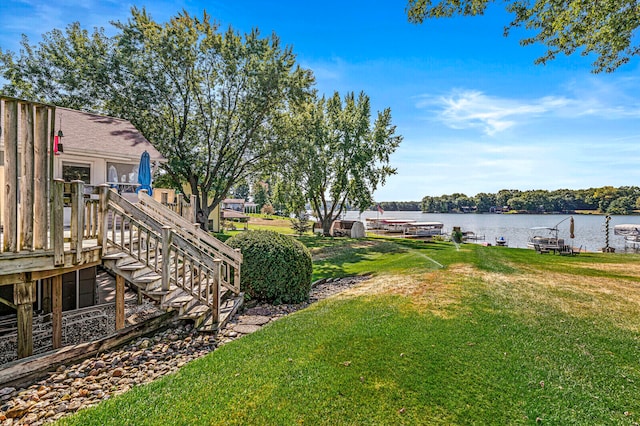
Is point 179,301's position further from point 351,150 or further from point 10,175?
point 351,150

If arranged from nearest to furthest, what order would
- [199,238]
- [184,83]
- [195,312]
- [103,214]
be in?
1. [103,214]
2. [195,312]
3. [199,238]
4. [184,83]

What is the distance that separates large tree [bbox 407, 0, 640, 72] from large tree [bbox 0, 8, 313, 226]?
12.2 m

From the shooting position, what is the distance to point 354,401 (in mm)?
3211

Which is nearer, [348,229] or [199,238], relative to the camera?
[199,238]

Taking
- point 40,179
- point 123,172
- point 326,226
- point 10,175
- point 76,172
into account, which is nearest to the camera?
point 10,175

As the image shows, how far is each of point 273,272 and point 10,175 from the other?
4.58 meters

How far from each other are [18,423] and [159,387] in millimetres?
1234

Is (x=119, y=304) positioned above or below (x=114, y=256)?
below

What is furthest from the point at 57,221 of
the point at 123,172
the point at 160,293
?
the point at 123,172

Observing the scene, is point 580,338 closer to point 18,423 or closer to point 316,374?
point 316,374

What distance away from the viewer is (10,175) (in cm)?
398

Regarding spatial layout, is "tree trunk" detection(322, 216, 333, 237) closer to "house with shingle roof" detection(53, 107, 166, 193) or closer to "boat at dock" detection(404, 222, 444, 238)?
"boat at dock" detection(404, 222, 444, 238)

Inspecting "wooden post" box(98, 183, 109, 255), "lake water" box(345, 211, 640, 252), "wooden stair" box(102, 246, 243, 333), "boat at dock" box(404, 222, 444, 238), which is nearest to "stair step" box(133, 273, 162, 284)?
"wooden stair" box(102, 246, 243, 333)

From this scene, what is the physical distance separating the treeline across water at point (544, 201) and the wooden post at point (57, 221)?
6846 cm
